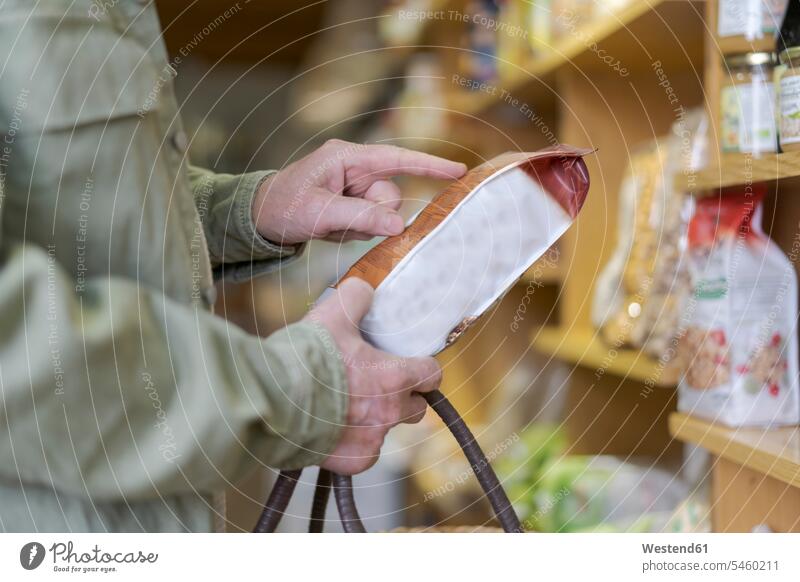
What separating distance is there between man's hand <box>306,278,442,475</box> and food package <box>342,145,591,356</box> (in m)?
0.02

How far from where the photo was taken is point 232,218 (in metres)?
0.57

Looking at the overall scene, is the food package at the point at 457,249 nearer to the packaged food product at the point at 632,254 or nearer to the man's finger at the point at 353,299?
the man's finger at the point at 353,299

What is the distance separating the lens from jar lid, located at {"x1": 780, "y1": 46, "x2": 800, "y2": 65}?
1.68ft

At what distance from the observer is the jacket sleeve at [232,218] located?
57 cm

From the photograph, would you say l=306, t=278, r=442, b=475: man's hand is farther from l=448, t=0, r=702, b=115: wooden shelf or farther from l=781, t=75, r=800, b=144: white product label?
l=448, t=0, r=702, b=115: wooden shelf

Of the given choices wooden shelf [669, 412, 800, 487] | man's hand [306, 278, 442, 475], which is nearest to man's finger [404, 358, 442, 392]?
man's hand [306, 278, 442, 475]

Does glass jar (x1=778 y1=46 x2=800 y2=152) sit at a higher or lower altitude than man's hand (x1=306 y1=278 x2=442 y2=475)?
higher

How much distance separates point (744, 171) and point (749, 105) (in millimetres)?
49

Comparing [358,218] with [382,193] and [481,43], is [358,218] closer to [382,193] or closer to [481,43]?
[382,193]

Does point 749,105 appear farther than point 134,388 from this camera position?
Yes

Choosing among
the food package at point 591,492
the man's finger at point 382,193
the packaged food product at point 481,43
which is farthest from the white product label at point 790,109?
the packaged food product at point 481,43

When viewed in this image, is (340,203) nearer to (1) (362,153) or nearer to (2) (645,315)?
(1) (362,153)

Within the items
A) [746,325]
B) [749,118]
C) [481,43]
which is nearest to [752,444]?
[746,325]
